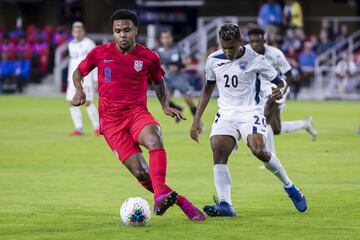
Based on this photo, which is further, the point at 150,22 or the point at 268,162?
the point at 150,22

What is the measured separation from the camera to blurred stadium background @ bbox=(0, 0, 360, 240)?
36.7ft

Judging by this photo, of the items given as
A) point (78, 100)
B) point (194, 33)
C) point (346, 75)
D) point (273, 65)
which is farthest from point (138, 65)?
point (194, 33)

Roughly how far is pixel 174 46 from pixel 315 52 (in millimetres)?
13246

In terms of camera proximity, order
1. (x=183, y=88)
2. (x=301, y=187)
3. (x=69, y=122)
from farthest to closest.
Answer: (x=69, y=122) → (x=183, y=88) → (x=301, y=187)

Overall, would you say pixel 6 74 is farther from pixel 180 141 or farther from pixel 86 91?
pixel 180 141

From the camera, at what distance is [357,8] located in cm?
4369

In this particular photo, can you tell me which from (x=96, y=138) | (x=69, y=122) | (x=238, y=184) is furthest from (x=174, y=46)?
(x=238, y=184)

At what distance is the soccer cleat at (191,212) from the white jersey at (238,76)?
1.33 m

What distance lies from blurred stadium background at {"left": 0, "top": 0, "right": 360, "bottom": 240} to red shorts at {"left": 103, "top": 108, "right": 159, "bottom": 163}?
2.64ft

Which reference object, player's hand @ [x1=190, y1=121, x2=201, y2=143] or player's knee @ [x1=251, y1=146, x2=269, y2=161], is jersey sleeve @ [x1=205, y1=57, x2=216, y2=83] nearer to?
player's hand @ [x1=190, y1=121, x2=201, y2=143]

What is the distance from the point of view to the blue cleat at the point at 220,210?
1148 cm

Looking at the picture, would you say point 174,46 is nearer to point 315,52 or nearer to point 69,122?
point 69,122

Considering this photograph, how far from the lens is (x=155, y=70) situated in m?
11.5

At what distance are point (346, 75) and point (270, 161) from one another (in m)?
27.5
